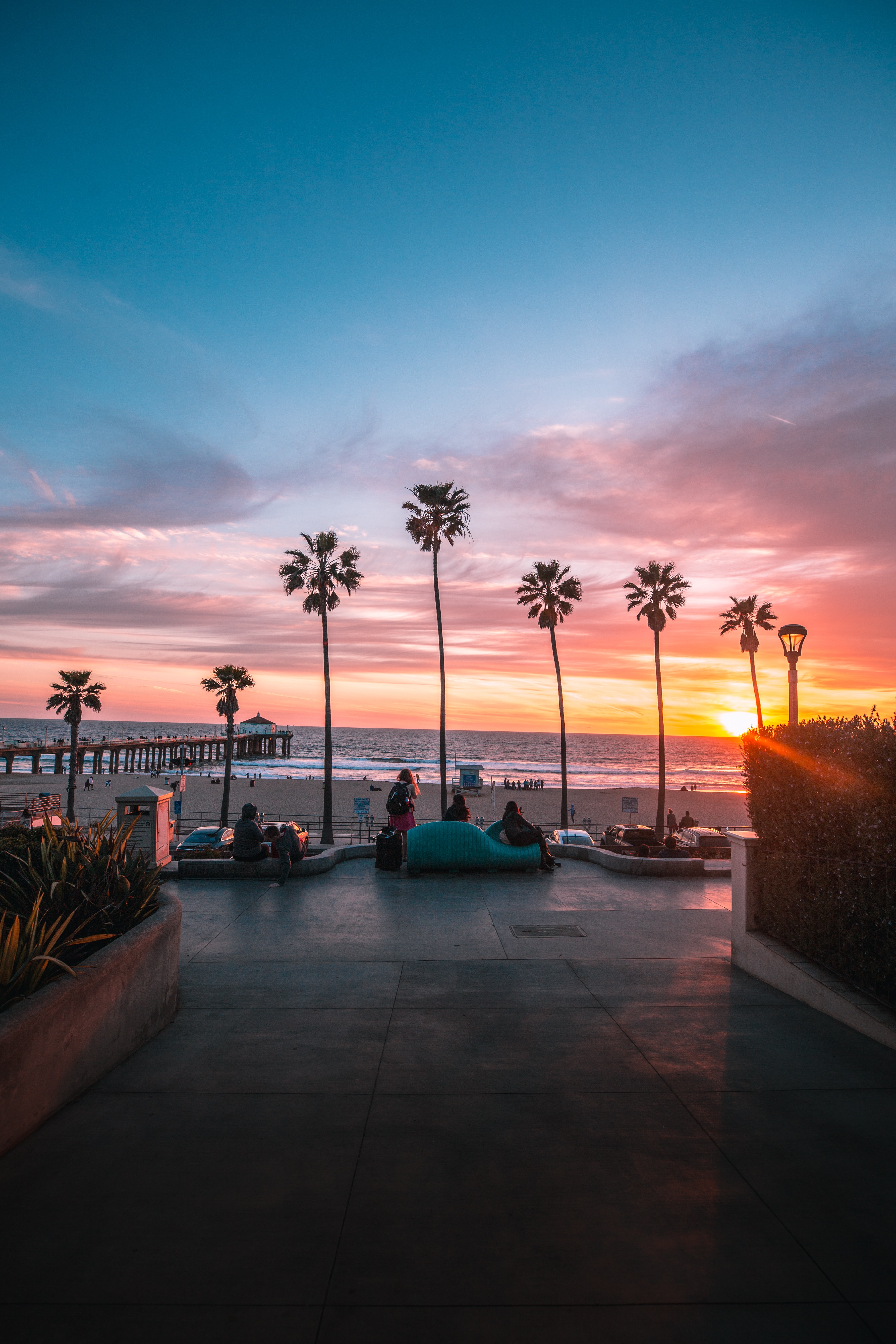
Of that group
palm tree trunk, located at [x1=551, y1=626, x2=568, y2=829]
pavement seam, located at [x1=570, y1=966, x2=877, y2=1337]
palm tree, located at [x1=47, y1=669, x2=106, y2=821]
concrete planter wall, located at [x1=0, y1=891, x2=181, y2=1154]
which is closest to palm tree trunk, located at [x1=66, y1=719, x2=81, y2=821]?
palm tree, located at [x1=47, y1=669, x2=106, y2=821]

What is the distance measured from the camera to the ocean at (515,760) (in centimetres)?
9075

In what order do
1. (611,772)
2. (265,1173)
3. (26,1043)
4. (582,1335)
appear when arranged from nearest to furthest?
(582,1335) → (265,1173) → (26,1043) → (611,772)

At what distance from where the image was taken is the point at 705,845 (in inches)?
792

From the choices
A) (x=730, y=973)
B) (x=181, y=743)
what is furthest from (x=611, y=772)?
(x=730, y=973)

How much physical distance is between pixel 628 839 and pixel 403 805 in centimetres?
899

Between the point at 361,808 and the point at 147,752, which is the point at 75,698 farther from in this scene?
the point at 147,752

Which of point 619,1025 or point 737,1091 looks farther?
point 619,1025

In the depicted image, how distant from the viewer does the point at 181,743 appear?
120688 millimetres

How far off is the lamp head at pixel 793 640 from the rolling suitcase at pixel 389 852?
23.7 feet

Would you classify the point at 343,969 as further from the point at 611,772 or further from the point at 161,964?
the point at 611,772

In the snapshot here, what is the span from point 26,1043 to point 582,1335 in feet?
10.1

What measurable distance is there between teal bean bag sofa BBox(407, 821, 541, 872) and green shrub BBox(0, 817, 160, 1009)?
668 cm

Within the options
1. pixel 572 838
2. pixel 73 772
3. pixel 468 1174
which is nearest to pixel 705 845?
pixel 572 838

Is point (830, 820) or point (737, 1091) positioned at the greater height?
point (830, 820)
